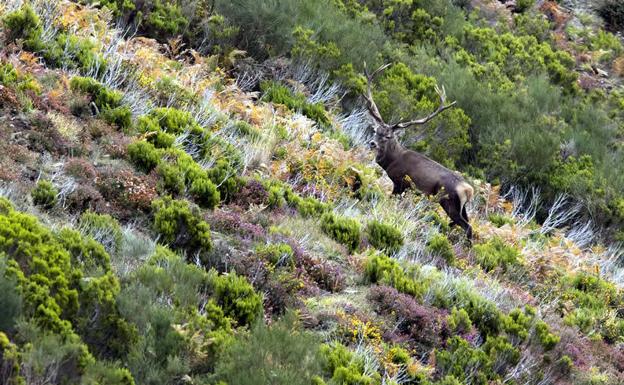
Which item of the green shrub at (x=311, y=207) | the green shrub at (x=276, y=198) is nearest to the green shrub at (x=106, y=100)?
the green shrub at (x=276, y=198)

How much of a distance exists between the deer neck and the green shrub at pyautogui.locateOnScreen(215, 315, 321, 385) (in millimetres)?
5764

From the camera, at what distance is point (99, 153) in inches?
339

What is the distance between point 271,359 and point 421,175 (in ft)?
19.7

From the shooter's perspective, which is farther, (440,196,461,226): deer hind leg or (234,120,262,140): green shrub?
(234,120,262,140): green shrub

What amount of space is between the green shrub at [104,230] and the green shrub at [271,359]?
134 cm

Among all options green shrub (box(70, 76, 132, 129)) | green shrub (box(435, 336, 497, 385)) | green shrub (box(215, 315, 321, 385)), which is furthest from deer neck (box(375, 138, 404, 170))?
green shrub (box(215, 315, 321, 385))

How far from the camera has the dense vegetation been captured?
18.7 feet

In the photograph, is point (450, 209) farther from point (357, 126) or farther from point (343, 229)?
point (357, 126)

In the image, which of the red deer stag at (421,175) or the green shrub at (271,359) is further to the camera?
the red deer stag at (421,175)

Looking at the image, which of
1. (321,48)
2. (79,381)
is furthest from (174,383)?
(321,48)

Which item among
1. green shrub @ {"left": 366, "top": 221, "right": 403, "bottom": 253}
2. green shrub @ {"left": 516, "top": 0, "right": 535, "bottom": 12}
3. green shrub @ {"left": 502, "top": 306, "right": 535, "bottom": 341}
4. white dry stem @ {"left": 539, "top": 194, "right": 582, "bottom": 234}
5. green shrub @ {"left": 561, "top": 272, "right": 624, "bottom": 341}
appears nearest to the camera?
green shrub @ {"left": 502, "top": 306, "right": 535, "bottom": 341}

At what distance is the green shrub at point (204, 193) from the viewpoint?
858cm

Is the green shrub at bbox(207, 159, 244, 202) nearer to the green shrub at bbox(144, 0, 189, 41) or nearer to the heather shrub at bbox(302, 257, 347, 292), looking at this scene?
the heather shrub at bbox(302, 257, 347, 292)

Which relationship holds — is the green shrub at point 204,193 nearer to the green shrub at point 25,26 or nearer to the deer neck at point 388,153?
the green shrub at point 25,26
